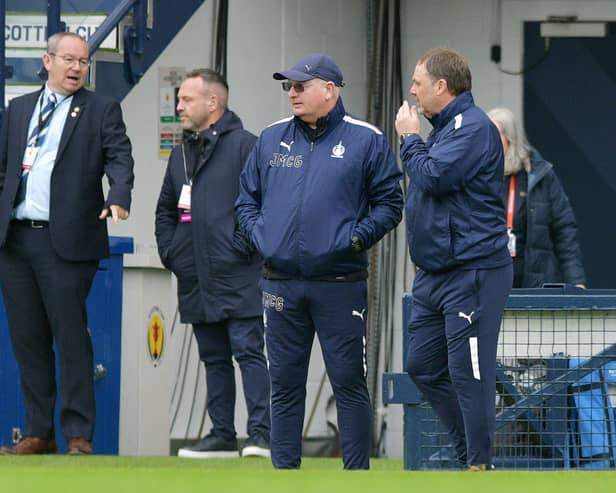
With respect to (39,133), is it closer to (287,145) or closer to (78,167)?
(78,167)

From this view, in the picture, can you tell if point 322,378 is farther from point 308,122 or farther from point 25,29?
point 308,122

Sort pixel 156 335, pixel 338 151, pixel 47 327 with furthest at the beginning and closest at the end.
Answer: pixel 156 335 < pixel 47 327 < pixel 338 151

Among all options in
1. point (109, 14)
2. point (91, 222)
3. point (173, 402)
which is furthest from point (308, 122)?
point (173, 402)

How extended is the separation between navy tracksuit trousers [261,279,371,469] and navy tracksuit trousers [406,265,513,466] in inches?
15.8

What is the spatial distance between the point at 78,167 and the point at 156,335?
1.42m

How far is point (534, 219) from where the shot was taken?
9.94 meters

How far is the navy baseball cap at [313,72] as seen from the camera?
26.9 ft

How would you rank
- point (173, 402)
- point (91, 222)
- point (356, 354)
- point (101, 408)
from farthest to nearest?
point (173, 402) → point (101, 408) → point (91, 222) → point (356, 354)

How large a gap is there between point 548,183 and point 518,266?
460 millimetres

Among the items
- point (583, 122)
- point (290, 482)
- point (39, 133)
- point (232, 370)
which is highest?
point (583, 122)

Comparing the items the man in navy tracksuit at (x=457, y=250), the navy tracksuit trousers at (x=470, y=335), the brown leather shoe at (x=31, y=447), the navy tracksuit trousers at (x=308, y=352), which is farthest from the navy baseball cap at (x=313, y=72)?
the brown leather shoe at (x=31, y=447)

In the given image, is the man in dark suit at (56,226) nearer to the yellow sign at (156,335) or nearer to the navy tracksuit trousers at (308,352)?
the yellow sign at (156,335)

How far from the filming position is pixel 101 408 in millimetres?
10109

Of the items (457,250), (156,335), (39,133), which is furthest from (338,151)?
(156,335)
